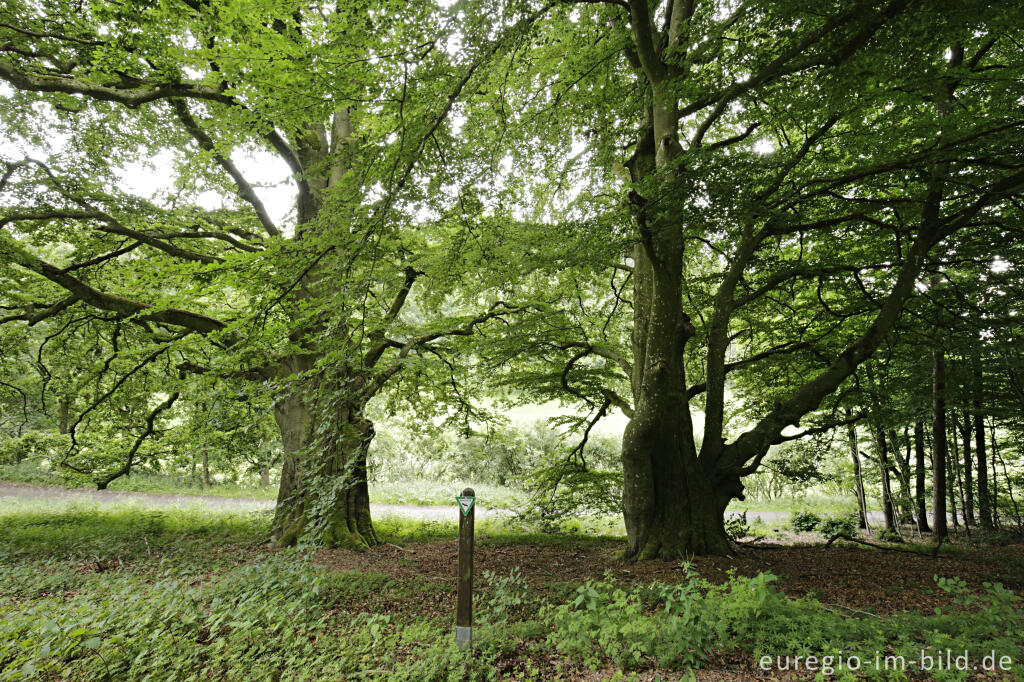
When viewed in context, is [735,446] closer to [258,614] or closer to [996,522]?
[258,614]

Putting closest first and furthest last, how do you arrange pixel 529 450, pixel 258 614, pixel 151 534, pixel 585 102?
pixel 258 614 < pixel 585 102 < pixel 151 534 < pixel 529 450

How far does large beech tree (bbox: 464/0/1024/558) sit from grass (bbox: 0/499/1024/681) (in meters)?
2.46

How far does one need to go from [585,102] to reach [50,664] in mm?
8375

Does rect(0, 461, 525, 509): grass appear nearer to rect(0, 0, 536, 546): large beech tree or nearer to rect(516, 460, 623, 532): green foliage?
rect(516, 460, 623, 532): green foliage

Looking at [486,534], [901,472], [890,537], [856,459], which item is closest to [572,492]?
[486,534]

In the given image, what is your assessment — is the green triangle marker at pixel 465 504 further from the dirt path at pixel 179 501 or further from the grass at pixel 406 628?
the dirt path at pixel 179 501

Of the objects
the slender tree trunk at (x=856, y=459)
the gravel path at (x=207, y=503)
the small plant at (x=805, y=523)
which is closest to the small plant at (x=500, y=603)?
the slender tree trunk at (x=856, y=459)

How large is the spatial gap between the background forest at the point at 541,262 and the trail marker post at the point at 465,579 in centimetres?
20

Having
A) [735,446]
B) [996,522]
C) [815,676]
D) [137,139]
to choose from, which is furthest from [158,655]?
[996,522]

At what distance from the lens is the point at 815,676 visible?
272cm

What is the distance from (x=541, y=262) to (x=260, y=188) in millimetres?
5654

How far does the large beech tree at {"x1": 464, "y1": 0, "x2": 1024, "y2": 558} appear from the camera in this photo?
4434 millimetres

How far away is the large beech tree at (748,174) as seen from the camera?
14.5 feet

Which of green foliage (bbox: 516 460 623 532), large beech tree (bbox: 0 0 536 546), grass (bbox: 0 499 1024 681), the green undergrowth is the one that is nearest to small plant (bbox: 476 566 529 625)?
grass (bbox: 0 499 1024 681)
